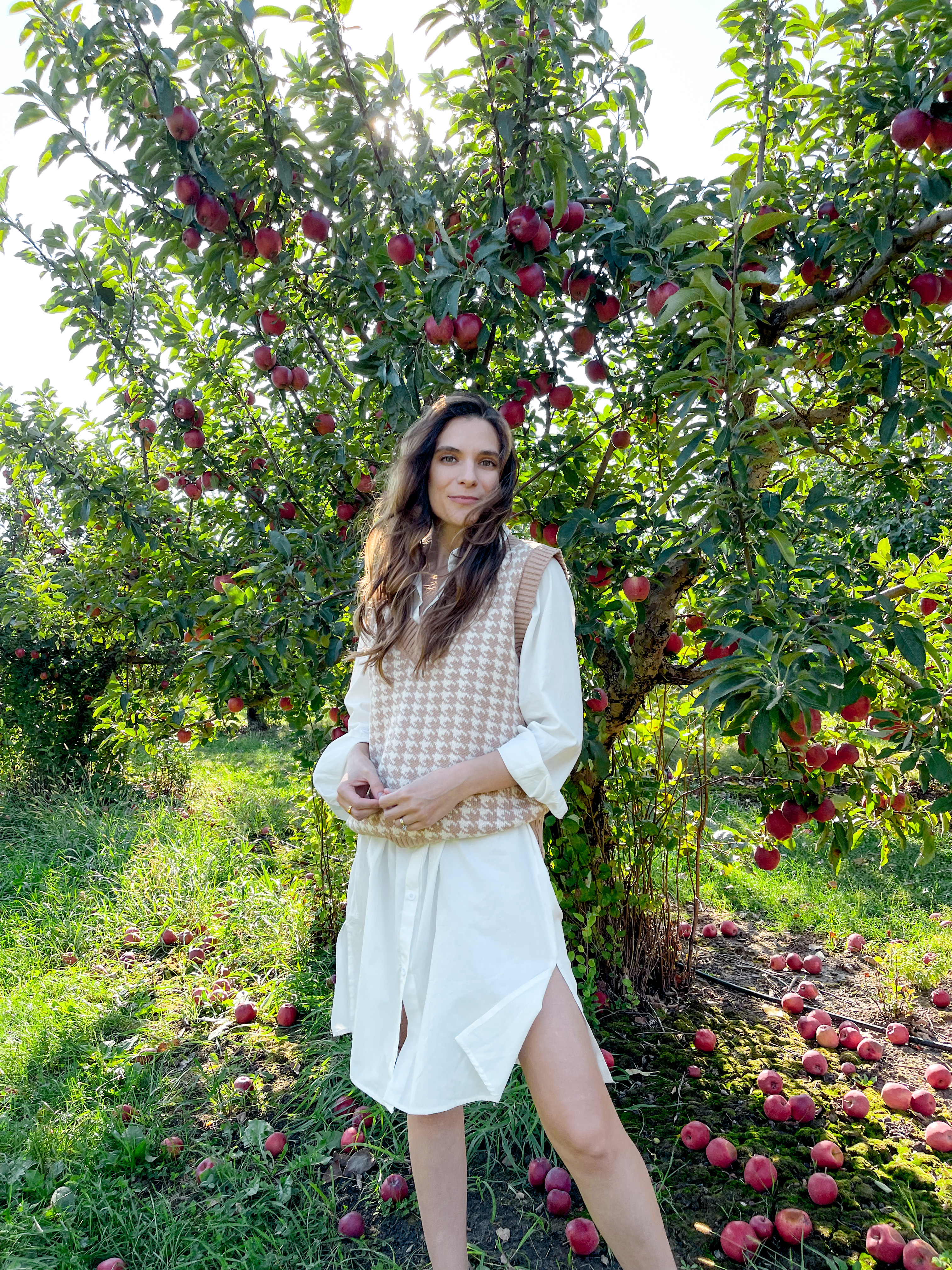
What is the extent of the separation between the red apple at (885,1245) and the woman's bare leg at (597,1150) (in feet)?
1.95

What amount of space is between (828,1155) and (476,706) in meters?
1.33

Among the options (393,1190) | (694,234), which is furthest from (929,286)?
(393,1190)

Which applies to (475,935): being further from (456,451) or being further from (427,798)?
(456,451)

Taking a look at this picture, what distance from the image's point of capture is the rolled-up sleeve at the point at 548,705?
122cm

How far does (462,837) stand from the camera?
49.1 inches

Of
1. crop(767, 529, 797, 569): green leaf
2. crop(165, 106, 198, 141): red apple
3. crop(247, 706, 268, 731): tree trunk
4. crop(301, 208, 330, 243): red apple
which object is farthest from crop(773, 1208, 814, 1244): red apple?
crop(247, 706, 268, 731): tree trunk

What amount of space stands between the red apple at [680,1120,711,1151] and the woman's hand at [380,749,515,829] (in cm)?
116

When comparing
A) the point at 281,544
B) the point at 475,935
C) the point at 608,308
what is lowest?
the point at 475,935

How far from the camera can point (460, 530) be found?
56.2 inches

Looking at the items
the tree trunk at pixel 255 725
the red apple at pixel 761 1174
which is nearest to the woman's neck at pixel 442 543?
the red apple at pixel 761 1174

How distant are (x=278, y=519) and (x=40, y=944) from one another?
85.7 inches

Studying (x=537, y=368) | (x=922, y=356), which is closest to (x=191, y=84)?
(x=537, y=368)

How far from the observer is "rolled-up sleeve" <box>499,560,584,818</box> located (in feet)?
4.00

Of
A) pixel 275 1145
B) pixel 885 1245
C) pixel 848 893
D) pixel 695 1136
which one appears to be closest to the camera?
pixel 885 1245
